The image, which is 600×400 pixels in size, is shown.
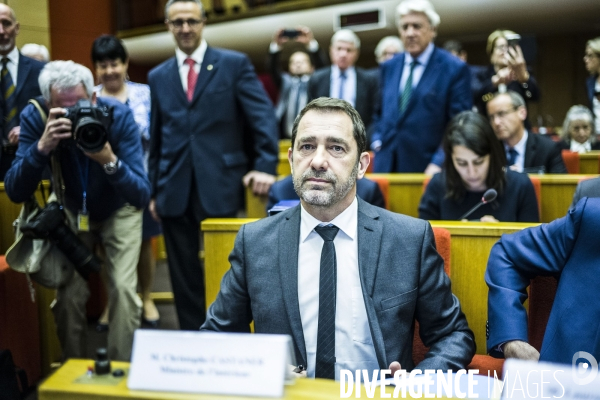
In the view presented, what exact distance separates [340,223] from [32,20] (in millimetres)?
1718

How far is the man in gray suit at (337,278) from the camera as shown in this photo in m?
1.39

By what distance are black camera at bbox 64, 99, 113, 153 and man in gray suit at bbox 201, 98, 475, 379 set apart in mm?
782

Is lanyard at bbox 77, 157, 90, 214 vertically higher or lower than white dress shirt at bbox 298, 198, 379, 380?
higher

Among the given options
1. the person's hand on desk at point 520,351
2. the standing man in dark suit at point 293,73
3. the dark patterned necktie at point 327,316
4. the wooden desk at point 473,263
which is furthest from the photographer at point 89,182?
the standing man in dark suit at point 293,73

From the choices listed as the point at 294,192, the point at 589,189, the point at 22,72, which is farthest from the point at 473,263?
the point at 22,72

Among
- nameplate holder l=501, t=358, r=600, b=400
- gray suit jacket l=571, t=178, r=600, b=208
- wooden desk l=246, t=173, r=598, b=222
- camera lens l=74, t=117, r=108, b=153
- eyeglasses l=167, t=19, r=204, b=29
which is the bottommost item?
nameplate holder l=501, t=358, r=600, b=400

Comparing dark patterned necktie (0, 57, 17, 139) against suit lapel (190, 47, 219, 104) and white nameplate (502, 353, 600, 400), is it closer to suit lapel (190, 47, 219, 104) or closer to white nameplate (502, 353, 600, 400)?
suit lapel (190, 47, 219, 104)

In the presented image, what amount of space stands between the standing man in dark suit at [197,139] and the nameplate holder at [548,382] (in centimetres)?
186

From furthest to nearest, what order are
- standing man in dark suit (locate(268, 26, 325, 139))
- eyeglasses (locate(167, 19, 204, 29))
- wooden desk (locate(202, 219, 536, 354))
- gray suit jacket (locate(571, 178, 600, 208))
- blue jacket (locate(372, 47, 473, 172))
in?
standing man in dark suit (locate(268, 26, 325, 139)) < blue jacket (locate(372, 47, 473, 172)) < eyeglasses (locate(167, 19, 204, 29)) < wooden desk (locate(202, 219, 536, 354)) < gray suit jacket (locate(571, 178, 600, 208))

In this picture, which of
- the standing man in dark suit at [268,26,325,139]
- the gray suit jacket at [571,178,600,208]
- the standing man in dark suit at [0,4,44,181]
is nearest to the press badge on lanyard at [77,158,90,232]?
the standing man in dark suit at [0,4,44,181]

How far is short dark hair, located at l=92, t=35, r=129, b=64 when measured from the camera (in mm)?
2943

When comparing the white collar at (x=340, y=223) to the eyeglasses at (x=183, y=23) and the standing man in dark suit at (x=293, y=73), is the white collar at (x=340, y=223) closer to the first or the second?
the eyeglasses at (x=183, y=23)

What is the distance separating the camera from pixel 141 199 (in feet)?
7.32

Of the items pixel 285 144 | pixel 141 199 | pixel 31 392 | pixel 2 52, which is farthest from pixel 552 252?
pixel 285 144
